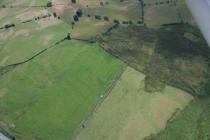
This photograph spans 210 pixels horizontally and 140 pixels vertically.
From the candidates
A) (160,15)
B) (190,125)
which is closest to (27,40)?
(160,15)

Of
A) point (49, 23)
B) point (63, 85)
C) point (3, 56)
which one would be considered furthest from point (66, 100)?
point (49, 23)

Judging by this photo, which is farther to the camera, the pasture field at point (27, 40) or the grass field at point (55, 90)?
the pasture field at point (27, 40)

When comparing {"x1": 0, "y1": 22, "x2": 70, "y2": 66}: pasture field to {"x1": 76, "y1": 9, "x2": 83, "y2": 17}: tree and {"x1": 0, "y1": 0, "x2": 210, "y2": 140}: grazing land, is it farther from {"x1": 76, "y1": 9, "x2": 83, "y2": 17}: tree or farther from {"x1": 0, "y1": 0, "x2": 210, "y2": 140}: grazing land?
{"x1": 76, "y1": 9, "x2": 83, "y2": 17}: tree

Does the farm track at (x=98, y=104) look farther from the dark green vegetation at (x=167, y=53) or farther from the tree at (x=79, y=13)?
the tree at (x=79, y=13)

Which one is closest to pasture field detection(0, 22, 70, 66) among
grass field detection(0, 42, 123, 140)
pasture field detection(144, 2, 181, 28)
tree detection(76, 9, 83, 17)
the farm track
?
grass field detection(0, 42, 123, 140)

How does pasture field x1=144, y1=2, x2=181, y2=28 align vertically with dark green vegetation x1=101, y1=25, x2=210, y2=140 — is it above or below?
above

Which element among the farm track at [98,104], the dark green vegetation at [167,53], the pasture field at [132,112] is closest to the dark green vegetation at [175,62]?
the dark green vegetation at [167,53]
